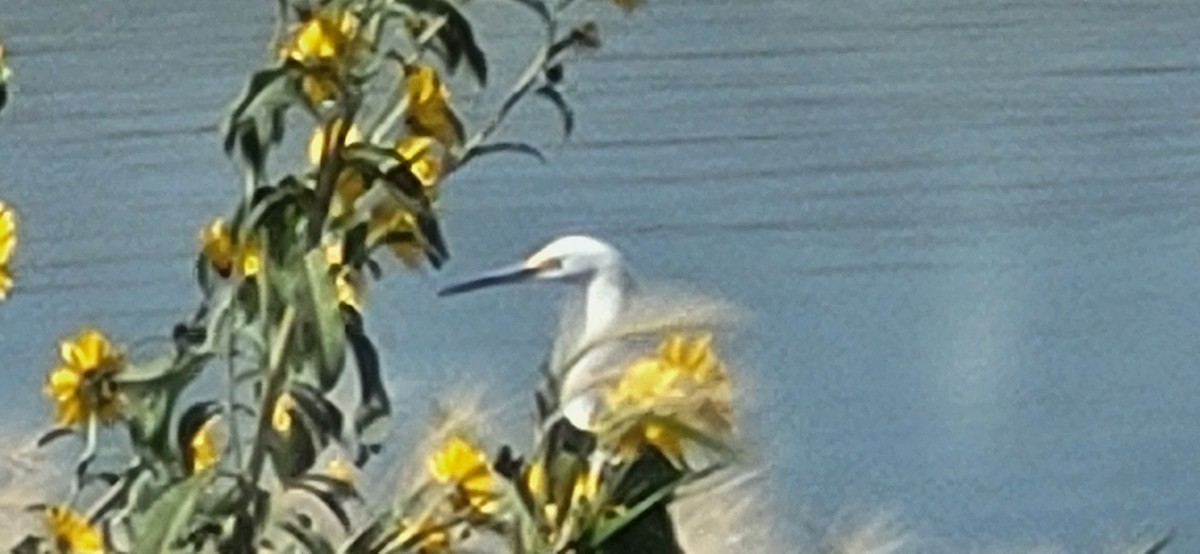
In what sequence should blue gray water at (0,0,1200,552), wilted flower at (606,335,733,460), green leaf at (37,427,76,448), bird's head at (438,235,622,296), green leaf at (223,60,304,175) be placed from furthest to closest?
blue gray water at (0,0,1200,552)
bird's head at (438,235,622,296)
green leaf at (37,427,76,448)
green leaf at (223,60,304,175)
wilted flower at (606,335,733,460)

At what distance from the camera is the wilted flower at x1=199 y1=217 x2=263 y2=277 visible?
1059mm

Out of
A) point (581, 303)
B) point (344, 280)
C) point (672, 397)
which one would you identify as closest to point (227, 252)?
point (344, 280)

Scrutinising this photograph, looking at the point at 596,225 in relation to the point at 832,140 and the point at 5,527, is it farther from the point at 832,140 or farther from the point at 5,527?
the point at 5,527

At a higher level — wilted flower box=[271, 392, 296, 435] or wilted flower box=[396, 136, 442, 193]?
wilted flower box=[396, 136, 442, 193]

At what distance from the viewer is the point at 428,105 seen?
1077mm

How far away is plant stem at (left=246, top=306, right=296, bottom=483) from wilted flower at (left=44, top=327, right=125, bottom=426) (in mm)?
62

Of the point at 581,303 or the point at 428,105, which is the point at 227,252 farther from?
the point at 581,303

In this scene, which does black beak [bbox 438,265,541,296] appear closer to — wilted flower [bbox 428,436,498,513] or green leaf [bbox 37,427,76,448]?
green leaf [bbox 37,427,76,448]

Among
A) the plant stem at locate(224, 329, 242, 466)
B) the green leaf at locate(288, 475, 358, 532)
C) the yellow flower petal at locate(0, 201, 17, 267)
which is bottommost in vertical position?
the green leaf at locate(288, 475, 358, 532)

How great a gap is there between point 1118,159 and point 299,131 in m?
2.31

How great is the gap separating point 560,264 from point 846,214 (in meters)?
1.11

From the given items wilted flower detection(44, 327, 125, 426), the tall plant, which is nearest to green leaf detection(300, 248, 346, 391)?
the tall plant

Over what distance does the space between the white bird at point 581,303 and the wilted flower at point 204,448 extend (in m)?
0.13

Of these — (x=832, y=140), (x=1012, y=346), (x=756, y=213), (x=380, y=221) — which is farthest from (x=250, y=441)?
(x=832, y=140)
